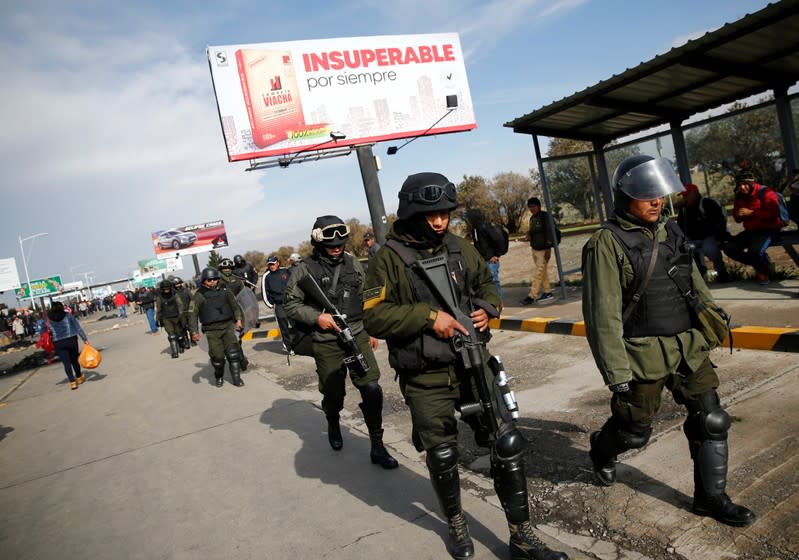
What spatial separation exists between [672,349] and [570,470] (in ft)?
3.88

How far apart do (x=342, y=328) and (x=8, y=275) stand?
62.8 meters

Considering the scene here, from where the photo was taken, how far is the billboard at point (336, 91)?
608 inches

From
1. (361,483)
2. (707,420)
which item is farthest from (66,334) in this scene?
(707,420)

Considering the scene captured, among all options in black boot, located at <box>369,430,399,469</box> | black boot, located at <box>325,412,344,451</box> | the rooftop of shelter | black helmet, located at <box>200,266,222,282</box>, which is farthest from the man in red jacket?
black helmet, located at <box>200,266,222,282</box>

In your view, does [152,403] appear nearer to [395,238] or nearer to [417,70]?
[395,238]

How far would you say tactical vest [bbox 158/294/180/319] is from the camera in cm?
1291

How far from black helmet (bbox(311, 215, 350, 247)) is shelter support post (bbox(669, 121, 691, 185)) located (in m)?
5.93

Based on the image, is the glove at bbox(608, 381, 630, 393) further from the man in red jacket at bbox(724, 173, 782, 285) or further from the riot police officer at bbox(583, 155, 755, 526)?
the man in red jacket at bbox(724, 173, 782, 285)

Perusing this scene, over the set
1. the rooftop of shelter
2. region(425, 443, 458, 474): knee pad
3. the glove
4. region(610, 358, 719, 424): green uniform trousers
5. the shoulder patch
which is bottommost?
region(425, 443, 458, 474): knee pad

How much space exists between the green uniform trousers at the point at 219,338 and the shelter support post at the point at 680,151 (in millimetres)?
7006

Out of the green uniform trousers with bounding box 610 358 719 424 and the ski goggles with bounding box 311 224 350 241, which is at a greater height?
the ski goggles with bounding box 311 224 350 241

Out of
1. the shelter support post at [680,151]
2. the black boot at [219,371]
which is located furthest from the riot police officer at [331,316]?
the shelter support post at [680,151]

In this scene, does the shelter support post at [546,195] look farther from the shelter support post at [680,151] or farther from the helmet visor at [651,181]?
the helmet visor at [651,181]

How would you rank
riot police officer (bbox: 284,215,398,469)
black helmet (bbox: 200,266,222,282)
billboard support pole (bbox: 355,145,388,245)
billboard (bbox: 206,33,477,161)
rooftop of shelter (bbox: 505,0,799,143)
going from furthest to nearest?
billboard support pole (bbox: 355,145,388,245)
billboard (bbox: 206,33,477,161)
black helmet (bbox: 200,266,222,282)
rooftop of shelter (bbox: 505,0,799,143)
riot police officer (bbox: 284,215,398,469)
